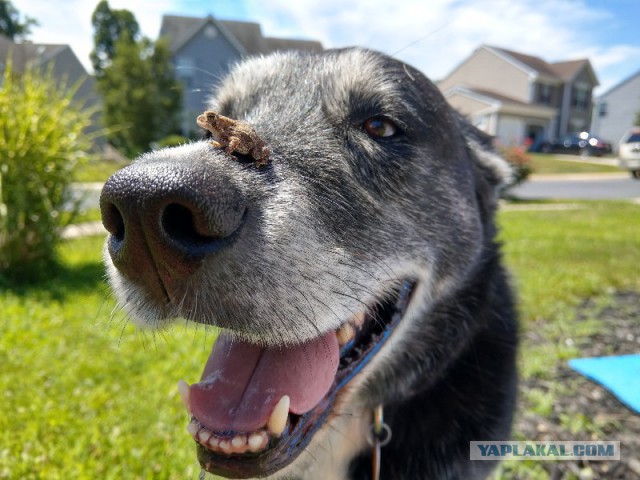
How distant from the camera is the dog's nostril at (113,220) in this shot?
4.43 ft

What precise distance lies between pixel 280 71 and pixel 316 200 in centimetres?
109

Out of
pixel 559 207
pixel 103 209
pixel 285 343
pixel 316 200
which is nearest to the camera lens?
pixel 103 209

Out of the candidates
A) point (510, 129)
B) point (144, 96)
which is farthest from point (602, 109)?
point (144, 96)

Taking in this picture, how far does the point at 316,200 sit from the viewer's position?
172 cm

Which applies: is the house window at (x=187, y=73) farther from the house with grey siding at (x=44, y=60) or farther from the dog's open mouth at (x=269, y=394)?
the dog's open mouth at (x=269, y=394)

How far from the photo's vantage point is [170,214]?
1.27 meters

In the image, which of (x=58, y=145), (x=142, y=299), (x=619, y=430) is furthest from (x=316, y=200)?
(x=58, y=145)

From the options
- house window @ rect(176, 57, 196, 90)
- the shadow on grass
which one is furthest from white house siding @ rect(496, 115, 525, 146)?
the shadow on grass

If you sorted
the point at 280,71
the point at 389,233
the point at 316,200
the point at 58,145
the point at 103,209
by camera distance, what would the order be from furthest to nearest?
the point at 58,145 → the point at 280,71 → the point at 389,233 → the point at 316,200 → the point at 103,209

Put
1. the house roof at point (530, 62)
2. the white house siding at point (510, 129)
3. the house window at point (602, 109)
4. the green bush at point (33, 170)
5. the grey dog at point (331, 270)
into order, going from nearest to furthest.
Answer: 1. the grey dog at point (331, 270)
2. the green bush at point (33, 170)
3. the house window at point (602, 109)
4. the white house siding at point (510, 129)
5. the house roof at point (530, 62)

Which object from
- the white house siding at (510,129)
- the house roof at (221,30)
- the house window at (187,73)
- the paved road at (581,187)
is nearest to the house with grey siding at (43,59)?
the house window at (187,73)

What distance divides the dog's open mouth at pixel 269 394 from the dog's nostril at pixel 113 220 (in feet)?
1.99

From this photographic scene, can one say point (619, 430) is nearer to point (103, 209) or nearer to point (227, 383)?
point (227, 383)

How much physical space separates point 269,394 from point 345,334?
37cm
